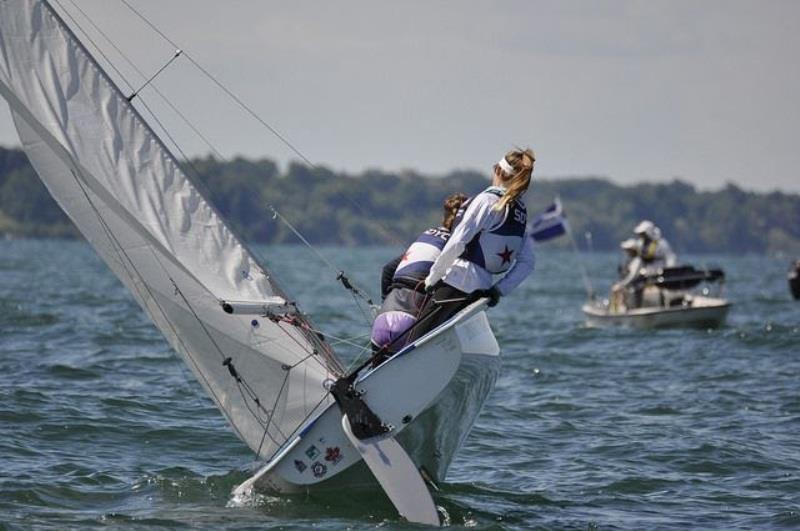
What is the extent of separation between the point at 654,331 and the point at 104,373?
11376mm

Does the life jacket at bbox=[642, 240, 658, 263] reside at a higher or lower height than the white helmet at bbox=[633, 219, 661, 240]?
lower

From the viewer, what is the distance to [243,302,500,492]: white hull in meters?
9.34

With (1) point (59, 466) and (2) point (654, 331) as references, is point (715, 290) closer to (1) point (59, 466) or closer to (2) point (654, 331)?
(2) point (654, 331)

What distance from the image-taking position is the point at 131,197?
961 cm

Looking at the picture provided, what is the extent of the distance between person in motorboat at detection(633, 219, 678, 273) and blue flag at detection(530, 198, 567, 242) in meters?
4.43

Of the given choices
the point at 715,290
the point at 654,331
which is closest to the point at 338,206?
the point at 715,290

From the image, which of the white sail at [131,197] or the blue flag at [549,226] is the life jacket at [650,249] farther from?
the white sail at [131,197]

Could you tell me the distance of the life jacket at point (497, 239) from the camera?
9.59 meters

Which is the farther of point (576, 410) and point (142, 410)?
point (576, 410)

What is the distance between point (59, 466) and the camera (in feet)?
36.5

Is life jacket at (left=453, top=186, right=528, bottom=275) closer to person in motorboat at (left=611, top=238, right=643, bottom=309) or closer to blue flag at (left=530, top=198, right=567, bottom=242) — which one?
person in motorboat at (left=611, top=238, right=643, bottom=309)

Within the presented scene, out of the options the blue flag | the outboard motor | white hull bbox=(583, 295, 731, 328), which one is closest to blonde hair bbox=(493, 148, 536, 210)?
white hull bbox=(583, 295, 731, 328)

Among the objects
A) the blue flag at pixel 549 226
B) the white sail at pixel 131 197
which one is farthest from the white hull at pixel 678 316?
the white sail at pixel 131 197

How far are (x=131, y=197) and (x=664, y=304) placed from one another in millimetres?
18044
